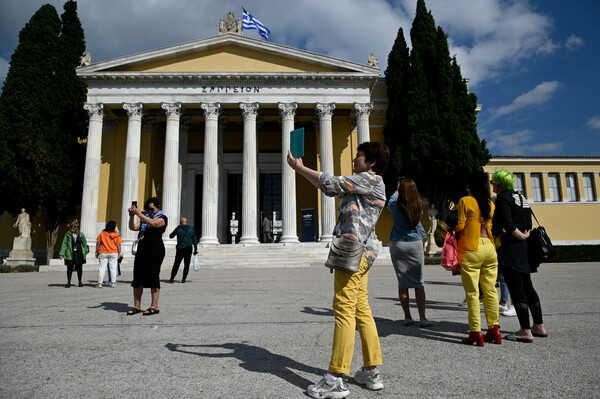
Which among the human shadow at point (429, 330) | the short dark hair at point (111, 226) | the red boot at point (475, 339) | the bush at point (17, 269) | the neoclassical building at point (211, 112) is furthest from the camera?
the neoclassical building at point (211, 112)

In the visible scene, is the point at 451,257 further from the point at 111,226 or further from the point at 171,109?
the point at 171,109

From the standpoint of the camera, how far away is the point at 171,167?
20.6 m

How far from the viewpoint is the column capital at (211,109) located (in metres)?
21.2

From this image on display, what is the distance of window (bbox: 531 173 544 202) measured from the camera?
30156mm

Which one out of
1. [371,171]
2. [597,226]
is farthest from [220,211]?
[597,226]

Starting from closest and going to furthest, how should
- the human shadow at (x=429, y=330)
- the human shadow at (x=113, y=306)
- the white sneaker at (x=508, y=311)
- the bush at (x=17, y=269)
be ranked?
the human shadow at (x=429, y=330) → the white sneaker at (x=508, y=311) → the human shadow at (x=113, y=306) → the bush at (x=17, y=269)

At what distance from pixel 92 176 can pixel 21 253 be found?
236 inches

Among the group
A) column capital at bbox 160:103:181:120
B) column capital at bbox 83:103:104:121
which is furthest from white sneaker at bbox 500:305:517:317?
column capital at bbox 83:103:104:121

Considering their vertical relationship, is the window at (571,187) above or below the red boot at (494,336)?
above

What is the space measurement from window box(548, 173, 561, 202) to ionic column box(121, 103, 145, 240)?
32356 millimetres

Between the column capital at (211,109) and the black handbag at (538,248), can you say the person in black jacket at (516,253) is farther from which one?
the column capital at (211,109)

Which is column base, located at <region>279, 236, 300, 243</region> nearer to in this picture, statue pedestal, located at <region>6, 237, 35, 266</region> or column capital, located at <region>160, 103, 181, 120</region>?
column capital, located at <region>160, 103, 181, 120</region>

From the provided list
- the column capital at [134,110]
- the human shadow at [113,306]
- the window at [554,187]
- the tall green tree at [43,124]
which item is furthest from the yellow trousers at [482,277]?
the window at [554,187]

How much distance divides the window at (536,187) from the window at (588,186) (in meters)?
3.81
